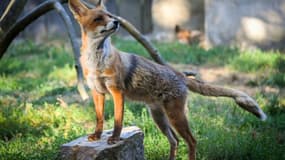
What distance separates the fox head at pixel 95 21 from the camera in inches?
154

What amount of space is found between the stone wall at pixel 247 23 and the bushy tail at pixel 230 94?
7.01 meters

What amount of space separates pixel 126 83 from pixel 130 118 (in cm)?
198

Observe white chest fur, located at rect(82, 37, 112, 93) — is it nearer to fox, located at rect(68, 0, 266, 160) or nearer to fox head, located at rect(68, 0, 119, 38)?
fox, located at rect(68, 0, 266, 160)

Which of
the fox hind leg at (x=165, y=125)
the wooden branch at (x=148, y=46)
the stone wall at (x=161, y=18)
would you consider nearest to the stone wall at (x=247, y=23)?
the stone wall at (x=161, y=18)

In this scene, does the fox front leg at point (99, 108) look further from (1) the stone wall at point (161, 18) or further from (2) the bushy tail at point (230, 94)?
(1) the stone wall at point (161, 18)

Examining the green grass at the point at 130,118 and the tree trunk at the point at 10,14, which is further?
the tree trunk at the point at 10,14

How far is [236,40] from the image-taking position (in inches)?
468

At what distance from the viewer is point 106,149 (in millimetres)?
4172

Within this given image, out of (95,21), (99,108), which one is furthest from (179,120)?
(95,21)

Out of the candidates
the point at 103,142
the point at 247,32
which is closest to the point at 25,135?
the point at 103,142

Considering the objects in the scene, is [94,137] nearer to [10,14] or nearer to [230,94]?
[230,94]

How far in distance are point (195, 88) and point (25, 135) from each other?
224cm

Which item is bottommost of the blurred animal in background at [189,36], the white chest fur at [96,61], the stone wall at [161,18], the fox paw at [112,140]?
the blurred animal in background at [189,36]

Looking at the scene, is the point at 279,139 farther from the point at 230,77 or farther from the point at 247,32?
the point at 247,32
